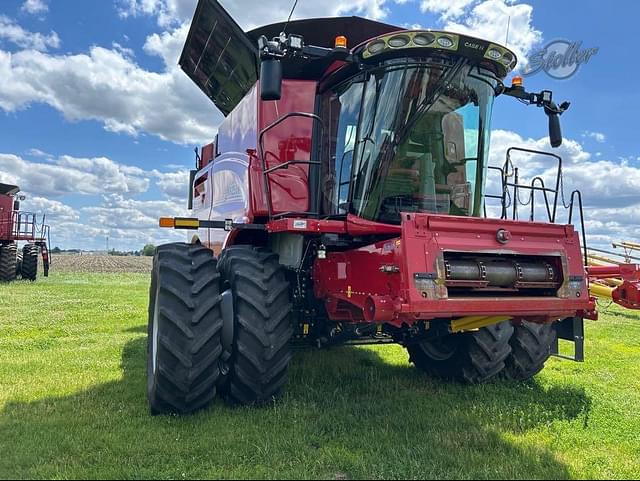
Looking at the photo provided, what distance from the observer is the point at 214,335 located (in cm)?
425

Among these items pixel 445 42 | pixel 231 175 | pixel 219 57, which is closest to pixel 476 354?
pixel 445 42

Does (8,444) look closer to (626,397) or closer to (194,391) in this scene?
(194,391)

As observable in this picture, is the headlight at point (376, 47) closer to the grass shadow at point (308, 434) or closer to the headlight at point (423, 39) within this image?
the headlight at point (423, 39)

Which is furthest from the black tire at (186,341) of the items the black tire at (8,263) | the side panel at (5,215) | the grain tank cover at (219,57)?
the side panel at (5,215)

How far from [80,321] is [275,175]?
703cm

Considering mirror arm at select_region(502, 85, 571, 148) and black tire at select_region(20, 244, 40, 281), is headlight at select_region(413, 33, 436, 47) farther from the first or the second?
black tire at select_region(20, 244, 40, 281)

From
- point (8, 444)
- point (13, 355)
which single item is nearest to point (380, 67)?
point (8, 444)

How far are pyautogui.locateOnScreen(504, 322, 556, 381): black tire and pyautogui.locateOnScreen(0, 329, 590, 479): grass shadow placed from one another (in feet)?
0.58

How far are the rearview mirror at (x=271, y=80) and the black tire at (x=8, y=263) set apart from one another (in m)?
20.2

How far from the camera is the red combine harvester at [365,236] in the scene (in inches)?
157

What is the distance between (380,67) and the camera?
4293mm

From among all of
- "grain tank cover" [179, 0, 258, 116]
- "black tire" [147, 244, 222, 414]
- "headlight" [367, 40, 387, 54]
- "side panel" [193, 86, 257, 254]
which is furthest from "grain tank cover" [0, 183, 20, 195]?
"headlight" [367, 40, 387, 54]

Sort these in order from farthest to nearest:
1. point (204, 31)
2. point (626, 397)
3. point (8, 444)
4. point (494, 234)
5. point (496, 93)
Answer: point (204, 31)
point (626, 397)
point (496, 93)
point (494, 234)
point (8, 444)

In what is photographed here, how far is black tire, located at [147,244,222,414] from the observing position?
13.7 feet
